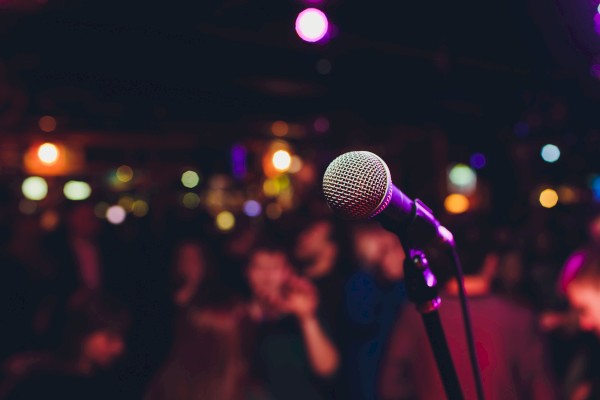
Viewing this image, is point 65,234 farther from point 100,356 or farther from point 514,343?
point 514,343

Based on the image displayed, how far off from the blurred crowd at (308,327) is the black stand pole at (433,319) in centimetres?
115

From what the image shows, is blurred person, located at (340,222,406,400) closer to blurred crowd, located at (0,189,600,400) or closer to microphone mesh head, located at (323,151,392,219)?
blurred crowd, located at (0,189,600,400)

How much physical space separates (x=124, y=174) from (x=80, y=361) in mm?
23084

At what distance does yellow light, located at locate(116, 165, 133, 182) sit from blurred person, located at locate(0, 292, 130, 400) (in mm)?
21162

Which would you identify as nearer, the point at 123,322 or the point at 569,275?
the point at 569,275

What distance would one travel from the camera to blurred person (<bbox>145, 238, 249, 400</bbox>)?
3359mm

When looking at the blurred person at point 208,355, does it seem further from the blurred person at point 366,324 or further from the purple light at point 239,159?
the purple light at point 239,159

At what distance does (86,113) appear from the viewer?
1511 cm

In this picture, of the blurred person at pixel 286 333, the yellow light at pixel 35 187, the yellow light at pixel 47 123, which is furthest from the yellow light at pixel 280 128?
the blurred person at pixel 286 333

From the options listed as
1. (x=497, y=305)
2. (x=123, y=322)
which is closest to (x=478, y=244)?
(x=497, y=305)

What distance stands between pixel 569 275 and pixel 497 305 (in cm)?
34

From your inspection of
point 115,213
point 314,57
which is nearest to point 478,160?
point 314,57

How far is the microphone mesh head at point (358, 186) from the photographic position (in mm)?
1130

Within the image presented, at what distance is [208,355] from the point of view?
3400mm
